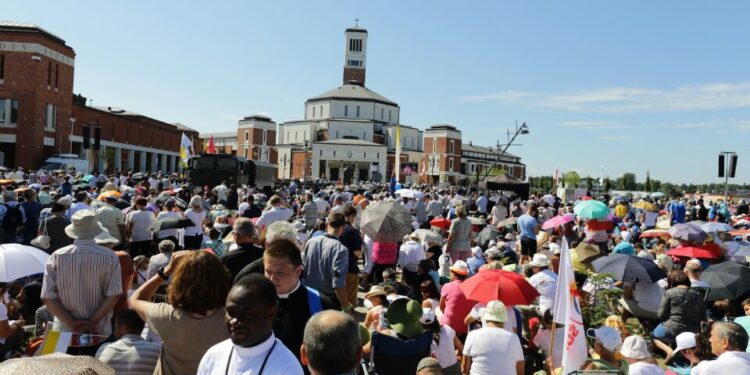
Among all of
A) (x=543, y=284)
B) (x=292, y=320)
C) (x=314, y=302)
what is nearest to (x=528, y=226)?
Result: (x=543, y=284)

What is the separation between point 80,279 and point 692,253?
10.4 metres

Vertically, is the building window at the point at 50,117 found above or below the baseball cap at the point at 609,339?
above

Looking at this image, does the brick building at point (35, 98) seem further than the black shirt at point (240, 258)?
Yes

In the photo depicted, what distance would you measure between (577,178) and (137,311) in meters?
128

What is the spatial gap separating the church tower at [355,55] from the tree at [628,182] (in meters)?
60.5

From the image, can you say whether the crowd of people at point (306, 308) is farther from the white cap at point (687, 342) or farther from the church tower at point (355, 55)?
the church tower at point (355, 55)

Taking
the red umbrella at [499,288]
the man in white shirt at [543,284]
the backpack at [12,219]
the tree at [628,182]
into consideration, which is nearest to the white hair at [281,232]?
the red umbrella at [499,288]

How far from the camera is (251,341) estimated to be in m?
2.67

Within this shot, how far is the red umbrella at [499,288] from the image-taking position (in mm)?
6250

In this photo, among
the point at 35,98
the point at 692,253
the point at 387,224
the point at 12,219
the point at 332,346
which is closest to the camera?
the point at 332,346

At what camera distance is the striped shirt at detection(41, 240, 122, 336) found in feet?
15.1

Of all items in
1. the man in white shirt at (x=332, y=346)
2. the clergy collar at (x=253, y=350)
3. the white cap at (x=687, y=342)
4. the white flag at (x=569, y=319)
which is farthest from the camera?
the white cap at (x=687, y=342)

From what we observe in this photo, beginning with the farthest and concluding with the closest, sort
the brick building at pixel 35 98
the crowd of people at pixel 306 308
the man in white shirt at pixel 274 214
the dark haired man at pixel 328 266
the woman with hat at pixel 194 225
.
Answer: the brick building at pixel 35 98, the woman with hat at pixel 194 225, the man in white shirt at pixel 274 214, the dark haired man at pixel 328 266, the crowd of people at pixel 306 308

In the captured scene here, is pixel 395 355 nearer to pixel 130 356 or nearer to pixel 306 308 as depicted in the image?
pixel 306 308
